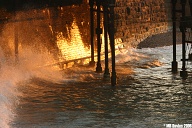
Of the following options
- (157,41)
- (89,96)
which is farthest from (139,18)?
(89,96)

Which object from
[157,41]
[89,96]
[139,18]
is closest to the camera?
[89,96]

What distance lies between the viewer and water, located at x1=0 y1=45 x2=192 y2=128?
11914mm

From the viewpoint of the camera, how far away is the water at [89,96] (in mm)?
11914

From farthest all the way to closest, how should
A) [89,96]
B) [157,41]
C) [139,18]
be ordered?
[157,41]
[139,18]
[89,96]

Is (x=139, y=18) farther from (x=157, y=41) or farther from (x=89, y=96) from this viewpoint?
(x=89, y=96)

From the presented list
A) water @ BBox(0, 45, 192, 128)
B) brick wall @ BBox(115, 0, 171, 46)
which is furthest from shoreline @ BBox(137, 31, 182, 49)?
water @ BBox(0, 45, 192, 128)

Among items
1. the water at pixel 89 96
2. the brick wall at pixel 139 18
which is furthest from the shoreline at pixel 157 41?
the water at pixel 89 96

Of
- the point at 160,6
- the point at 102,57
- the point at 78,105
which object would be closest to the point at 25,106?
the point at 78,105

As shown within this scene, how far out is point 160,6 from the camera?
82.5 feet

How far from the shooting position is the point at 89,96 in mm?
14406

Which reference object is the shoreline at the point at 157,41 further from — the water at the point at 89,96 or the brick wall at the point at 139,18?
the water at the point at 89,96

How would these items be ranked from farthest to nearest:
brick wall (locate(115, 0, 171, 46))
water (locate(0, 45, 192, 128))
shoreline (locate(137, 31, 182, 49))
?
shoreline (locate(137, 31, 182, 49)) → brick wall (locate(115, 0, 171, 46)) → water (locate(0, 45, 192, 128))

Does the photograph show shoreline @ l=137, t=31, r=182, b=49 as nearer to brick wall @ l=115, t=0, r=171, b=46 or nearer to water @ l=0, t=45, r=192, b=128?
brick wall @ l=115, t=0, r=171, b=46

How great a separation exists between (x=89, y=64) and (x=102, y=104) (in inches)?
212
